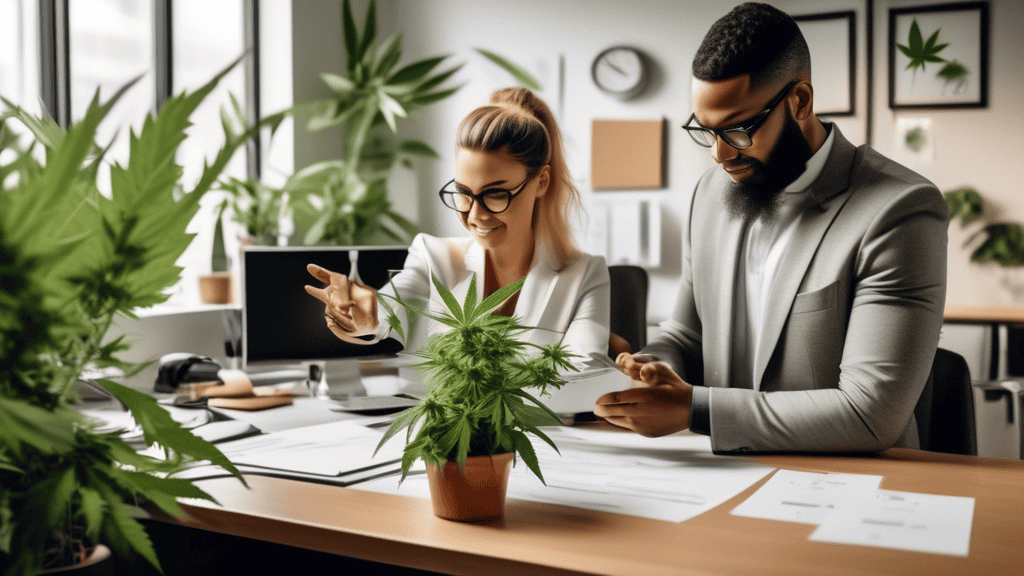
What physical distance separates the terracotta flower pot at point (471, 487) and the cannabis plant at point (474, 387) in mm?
14

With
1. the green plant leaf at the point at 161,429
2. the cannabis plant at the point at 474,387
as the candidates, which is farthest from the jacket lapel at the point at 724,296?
the green plant leaf at the point at 161,429

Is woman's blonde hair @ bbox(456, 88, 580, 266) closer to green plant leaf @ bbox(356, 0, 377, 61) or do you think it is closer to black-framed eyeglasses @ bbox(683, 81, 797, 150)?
black-framed eyeglasses @ bbox(683, 81, 797, 150)

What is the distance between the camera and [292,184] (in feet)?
11.3

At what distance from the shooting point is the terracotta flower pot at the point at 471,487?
942 millimetres

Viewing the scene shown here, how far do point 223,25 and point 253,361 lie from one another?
2.20 metres

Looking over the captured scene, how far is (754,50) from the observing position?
1.42 metres

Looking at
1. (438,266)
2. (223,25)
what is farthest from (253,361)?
(223,25)

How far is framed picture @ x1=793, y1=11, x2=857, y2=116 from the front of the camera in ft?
11.6

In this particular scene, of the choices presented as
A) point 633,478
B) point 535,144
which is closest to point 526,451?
point 633,478

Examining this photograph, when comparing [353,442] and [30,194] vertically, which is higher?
[30,194]

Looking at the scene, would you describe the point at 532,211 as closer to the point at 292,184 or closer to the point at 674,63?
the point at 292,184

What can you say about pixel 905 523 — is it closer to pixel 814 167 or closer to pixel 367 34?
pixel 814 167

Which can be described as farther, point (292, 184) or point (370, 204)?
point (370, 204)

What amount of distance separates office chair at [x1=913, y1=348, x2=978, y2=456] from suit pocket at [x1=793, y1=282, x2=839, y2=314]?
0.29 metres
